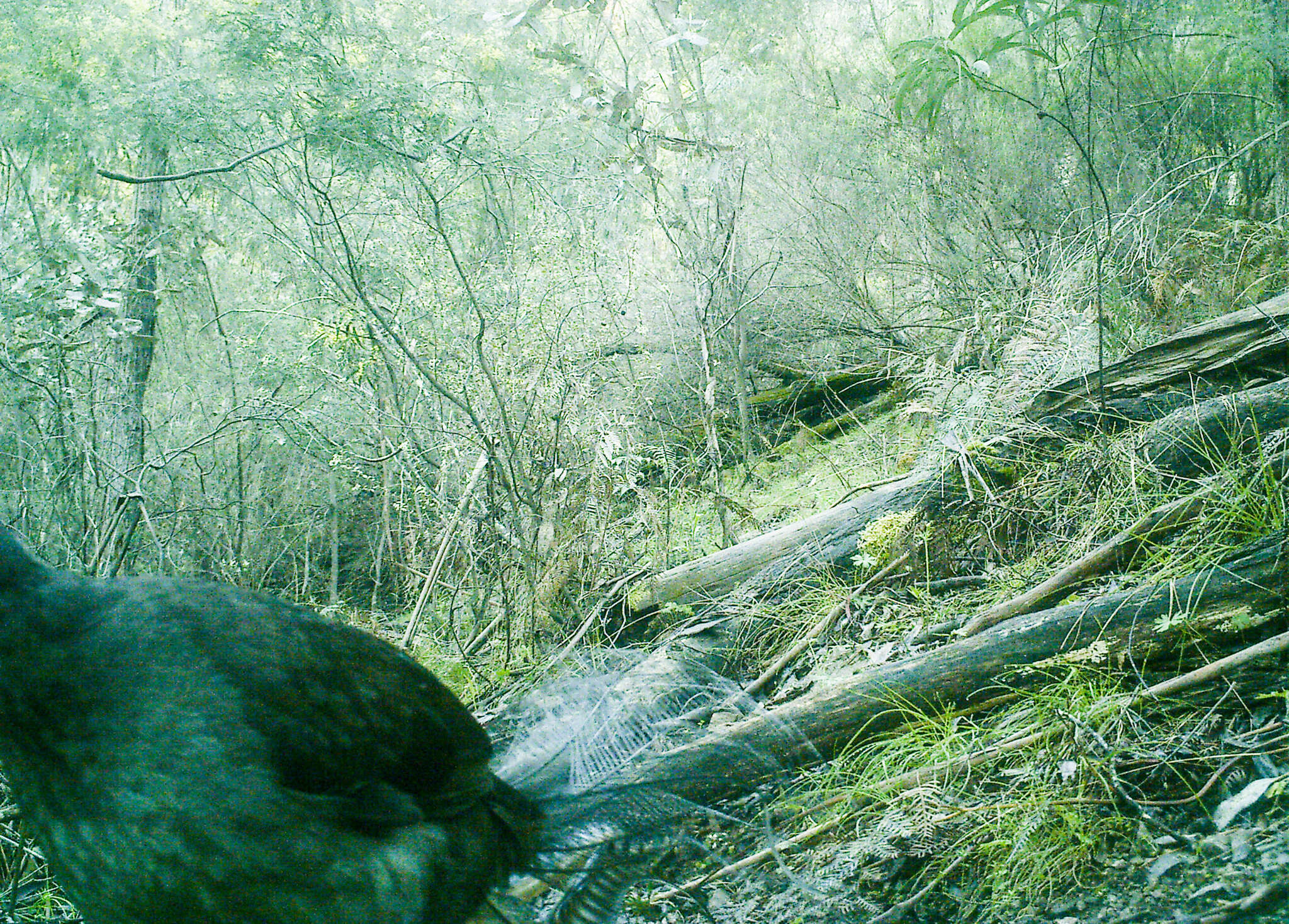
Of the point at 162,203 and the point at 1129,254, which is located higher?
the point at 162,203

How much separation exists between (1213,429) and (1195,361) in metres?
0.51

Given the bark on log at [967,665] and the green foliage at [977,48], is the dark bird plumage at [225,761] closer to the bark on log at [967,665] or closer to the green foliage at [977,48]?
the bark on log at [967,665]

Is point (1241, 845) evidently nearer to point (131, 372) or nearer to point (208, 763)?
Result: point (208, 763)

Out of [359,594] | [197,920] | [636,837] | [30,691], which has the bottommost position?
[359,594]

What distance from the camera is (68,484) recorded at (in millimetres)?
4848

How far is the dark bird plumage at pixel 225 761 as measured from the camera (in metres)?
1.50

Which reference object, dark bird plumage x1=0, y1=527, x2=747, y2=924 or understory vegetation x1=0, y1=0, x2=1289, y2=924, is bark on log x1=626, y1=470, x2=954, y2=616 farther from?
dark bird plumage x1=0, y1=527, x2=747, y2=924

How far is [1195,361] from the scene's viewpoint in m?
4.04

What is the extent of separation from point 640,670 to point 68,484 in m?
3.78

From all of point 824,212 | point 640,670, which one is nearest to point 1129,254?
point 824,212

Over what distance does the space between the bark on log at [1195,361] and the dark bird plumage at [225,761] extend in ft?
11.6

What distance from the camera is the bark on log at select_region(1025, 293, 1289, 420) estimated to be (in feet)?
12.8

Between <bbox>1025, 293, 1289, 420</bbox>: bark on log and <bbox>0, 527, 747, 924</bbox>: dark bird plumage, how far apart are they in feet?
11.6

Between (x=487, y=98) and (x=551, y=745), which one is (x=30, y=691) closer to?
(x=551, y=745)
